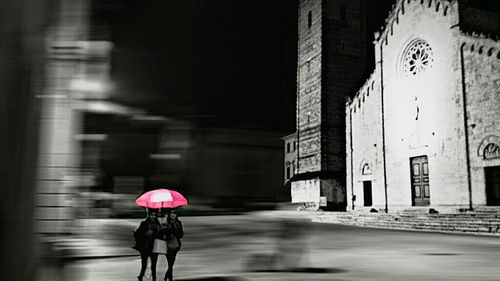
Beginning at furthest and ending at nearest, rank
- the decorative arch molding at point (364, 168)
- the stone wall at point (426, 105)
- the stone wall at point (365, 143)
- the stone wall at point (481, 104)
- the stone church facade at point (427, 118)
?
the decorative arch molding at point (364, 168) < the stone wall at point (365, 143) < the stone wall at point (426, 105) < the stone church facade at point (427, 118) < the stone wall at point (481, 104)

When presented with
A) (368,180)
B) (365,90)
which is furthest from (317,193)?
(365,90)

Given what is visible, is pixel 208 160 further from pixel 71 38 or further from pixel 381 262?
pixel 381 262

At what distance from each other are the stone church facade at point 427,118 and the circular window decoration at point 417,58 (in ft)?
0.19

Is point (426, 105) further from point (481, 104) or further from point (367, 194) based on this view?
point (367, 194)

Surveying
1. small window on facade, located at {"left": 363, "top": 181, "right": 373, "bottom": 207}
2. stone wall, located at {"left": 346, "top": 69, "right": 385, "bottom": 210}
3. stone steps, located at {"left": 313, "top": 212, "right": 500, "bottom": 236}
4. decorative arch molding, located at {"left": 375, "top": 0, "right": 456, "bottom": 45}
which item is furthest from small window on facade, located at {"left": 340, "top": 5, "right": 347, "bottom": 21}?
stone steps, located at {"left": 313, "top": 212, "right": 500, "bottom": 236}

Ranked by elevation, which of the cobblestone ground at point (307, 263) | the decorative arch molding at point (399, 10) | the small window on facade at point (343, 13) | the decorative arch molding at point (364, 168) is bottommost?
the cobblestone ground at point (307, 263)

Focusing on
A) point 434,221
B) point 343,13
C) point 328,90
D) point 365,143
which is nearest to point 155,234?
point 434,221

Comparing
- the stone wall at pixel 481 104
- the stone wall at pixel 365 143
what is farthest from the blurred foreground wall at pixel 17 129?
the stone wall at pixel 365 143

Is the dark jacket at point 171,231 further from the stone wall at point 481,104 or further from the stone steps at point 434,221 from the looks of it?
→ the stone wall at point 481,104

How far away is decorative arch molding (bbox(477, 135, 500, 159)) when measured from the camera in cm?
1931

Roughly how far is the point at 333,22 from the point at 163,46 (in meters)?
32.7

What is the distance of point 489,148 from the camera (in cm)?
1973

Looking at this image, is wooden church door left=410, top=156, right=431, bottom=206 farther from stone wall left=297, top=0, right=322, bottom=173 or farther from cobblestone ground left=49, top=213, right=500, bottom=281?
cobblestone ground left=49, top=213, right=500, bottom=281

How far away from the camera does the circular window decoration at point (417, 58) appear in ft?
80.0
